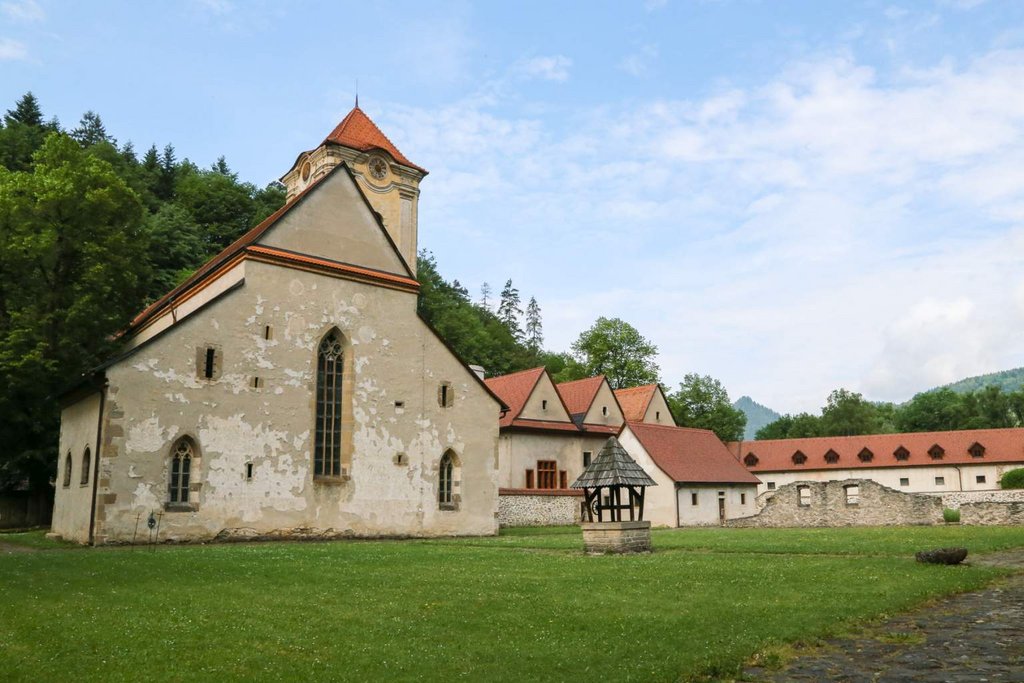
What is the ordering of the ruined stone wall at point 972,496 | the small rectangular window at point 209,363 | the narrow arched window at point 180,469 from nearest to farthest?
1. the narrow arched window at point 180,469
2. the small rectangular window at point 209,363
3. the ruined stone wall at point 972,496

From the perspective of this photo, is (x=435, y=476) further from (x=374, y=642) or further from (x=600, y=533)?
(x=374, y=642)

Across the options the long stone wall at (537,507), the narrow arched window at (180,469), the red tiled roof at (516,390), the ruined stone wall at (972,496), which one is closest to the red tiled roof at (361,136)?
the red tiled roof at (516,390)

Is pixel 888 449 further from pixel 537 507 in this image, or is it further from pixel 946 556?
pixel 946 556

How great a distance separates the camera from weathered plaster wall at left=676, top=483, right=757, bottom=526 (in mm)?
42594

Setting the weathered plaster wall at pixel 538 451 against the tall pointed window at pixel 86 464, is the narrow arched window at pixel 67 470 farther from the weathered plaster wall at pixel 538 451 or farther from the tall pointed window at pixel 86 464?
the weathered plaster wall at pixel 538 451

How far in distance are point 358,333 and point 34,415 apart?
47.6 ft

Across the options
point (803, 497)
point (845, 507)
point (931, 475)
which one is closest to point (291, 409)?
point (803, 497)

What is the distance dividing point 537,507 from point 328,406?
49.7 feet

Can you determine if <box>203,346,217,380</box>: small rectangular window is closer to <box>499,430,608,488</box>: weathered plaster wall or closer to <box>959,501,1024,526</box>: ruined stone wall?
<box>499,430,608,488</box>: weathered plaster wall

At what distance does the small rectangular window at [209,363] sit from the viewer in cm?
2528

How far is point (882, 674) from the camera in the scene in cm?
871

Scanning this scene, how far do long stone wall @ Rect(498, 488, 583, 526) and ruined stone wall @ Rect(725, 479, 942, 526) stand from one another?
8409mm

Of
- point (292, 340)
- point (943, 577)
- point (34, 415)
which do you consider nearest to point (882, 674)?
point (943, 577)

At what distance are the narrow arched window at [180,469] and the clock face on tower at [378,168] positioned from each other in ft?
73.8
